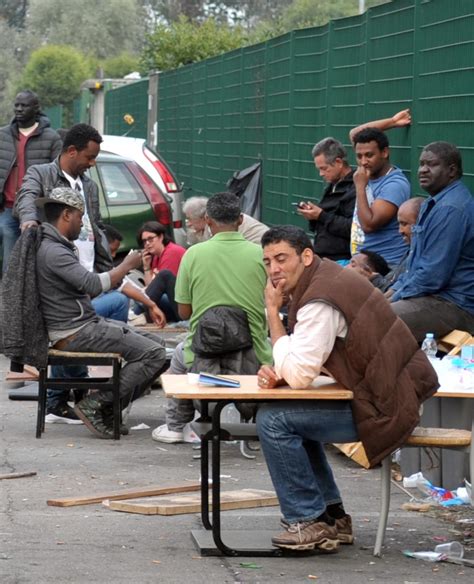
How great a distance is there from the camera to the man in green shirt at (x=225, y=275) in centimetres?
944

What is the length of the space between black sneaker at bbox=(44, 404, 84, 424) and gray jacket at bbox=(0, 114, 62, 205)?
3.76 m

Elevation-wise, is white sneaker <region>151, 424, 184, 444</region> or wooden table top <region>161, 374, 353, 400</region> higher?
wooden table top <region>161, 374, 353, 400</region>

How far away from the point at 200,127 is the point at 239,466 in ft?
47.5

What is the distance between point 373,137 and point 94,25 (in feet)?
274

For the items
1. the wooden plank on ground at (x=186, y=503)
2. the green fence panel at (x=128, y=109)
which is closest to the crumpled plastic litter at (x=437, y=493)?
the wooden plank on ground at (x=186, y=503)

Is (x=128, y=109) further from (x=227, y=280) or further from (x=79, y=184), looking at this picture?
(x=227, y=280)

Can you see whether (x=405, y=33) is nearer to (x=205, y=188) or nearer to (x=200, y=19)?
(x=205, y=188)

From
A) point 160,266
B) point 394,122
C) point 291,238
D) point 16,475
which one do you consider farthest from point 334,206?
point 291,238

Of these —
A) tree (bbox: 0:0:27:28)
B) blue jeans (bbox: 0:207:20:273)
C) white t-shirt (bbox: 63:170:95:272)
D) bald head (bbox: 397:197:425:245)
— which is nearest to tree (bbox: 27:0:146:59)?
tree (bbox: 0:0:27:28)

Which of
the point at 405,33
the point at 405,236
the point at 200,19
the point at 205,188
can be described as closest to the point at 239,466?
the point at 405,236

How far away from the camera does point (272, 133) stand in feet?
55.7

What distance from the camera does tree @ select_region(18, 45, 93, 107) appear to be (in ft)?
217

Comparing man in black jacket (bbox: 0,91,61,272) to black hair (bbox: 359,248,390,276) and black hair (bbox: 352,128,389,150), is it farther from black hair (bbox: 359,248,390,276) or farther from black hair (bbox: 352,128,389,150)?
black hair (bbox: 359,248,390,276)

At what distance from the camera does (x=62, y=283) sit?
10039 millimetres
